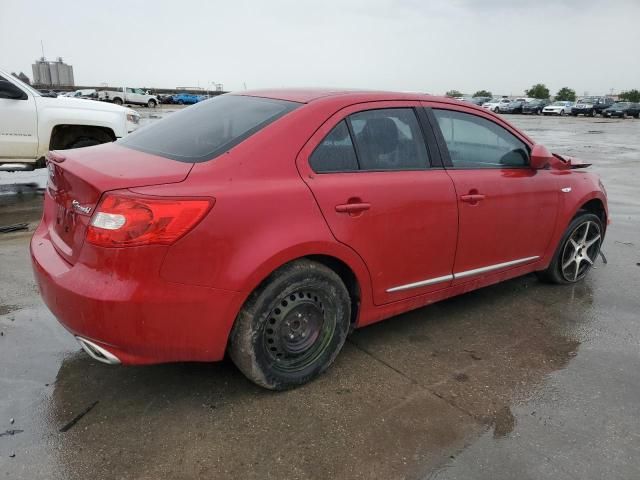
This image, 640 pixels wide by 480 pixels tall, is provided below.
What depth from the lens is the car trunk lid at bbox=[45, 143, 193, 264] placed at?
7.95ft

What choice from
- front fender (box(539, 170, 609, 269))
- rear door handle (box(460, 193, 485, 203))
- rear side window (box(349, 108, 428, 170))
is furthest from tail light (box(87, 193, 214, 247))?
front fender (box(539, 170, 609, 269))

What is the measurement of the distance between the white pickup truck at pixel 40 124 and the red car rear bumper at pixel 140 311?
18.4 ft

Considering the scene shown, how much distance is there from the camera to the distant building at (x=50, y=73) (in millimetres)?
80188

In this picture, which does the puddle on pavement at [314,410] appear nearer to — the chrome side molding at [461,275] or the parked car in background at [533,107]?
the chrome side molding at [461,275]

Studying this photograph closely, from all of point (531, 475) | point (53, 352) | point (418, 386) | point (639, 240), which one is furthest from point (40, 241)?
point (639, 240)

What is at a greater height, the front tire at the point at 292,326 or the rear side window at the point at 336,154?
the rear side window at the point at 336,154

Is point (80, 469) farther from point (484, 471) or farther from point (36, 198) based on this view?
point (36, 198)

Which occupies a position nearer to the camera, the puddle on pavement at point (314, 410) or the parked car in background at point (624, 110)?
the puddle on pavement at point (314, 410)

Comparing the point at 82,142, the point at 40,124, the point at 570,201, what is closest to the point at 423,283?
the point at 570,201

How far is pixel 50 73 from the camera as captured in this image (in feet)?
266

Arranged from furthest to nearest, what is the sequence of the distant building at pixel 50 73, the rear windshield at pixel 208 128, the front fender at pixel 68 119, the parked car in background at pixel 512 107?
the distant building at pixel 50 73 < the parked car in background at pixel 512 107 < the front fender at pixel 68 119 < the rear windshield at pixel 208 128

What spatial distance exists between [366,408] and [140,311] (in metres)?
1.26

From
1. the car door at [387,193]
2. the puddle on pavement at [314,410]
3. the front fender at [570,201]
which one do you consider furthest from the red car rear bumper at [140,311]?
the front fender at [570,201]

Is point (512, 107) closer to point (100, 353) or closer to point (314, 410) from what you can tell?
point (314, 410)
